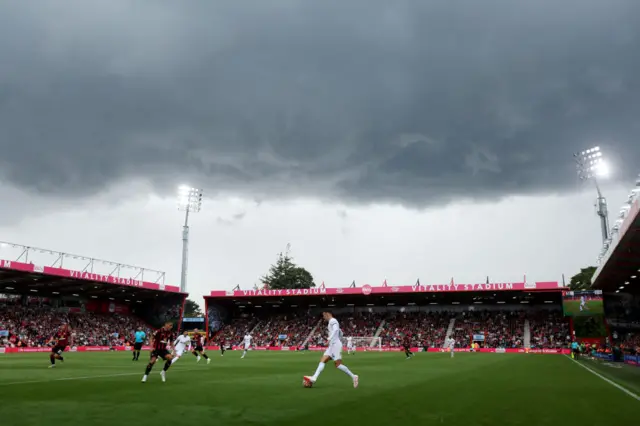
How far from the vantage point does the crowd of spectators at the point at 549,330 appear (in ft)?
178

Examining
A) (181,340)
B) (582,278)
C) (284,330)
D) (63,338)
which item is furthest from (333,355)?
(582,278)

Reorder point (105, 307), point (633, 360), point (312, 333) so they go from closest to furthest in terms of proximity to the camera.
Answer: point (633, 360) → point (312, 333) → point (105, 307)

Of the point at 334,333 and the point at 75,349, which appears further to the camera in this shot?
the point at 75,349

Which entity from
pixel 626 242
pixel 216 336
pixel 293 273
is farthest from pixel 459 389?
pixel 293 273

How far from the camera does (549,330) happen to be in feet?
186

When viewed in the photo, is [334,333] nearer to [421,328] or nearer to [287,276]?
[421,328]

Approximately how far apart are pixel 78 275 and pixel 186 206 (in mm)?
18792

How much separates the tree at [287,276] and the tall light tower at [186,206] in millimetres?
51613

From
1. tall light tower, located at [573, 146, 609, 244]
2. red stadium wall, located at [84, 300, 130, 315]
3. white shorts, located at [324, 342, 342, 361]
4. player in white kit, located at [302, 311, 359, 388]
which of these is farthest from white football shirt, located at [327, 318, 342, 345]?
red stadium wall, located at [84, 300, 130, 315]

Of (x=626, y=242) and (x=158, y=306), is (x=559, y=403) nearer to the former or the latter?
(x=626, y=242)

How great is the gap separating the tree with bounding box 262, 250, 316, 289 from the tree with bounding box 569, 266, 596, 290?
5705 centimetres

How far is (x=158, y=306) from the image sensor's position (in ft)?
231

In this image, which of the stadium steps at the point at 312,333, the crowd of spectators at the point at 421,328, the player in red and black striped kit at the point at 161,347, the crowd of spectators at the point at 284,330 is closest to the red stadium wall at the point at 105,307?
the crowd of spectators at the point at 421,328

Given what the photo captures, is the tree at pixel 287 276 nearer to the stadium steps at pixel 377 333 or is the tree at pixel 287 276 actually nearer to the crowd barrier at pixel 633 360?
the stadium steps at pixel 377 333
